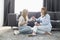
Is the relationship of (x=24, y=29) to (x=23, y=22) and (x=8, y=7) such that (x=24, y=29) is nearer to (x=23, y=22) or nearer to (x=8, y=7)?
(x=23, y=22)

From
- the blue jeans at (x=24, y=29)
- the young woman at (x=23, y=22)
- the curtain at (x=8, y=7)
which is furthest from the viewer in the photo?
the curtain at (x=8, y=7)

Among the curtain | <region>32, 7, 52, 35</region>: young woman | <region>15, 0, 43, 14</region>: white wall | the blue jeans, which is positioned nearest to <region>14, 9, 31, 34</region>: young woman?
the blue jeans

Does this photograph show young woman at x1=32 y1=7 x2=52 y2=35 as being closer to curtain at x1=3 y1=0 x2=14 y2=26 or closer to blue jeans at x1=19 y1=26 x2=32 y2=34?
blue jeans at x1=19 y1=26 x2=32 y2=34

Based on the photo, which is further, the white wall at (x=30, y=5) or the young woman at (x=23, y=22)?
the white wall at (x=30, y=5)

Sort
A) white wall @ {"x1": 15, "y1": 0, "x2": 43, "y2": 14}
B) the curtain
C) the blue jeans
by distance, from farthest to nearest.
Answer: the curtain < white wall @ {"x1": 15, "y1": 0, "x2": 43, "y2": 14} < the blue jeans

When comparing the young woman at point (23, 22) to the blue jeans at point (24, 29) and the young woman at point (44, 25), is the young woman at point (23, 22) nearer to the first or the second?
the blue jeans at point (24, 29)

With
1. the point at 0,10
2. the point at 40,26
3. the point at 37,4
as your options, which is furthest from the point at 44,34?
the point at 0,10

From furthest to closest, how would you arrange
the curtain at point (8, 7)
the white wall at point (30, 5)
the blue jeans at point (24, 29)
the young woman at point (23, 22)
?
the curtain at point (8, 7)
the white wall at point (30, 5)
the blue jeans at point (24, 29)
the young woman at point (23, 22)

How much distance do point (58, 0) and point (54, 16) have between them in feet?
4.05

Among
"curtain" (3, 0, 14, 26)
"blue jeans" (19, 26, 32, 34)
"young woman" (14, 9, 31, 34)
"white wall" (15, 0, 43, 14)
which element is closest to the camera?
"young woman" (14, 9, 31, 34)

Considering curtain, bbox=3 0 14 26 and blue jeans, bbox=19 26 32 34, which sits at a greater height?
curtain, bbox=3 0 14 26

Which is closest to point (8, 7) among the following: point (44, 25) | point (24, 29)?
point (24, 29)

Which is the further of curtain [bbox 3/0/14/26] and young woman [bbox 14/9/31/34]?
curtain [bbox 3/0/14/26]

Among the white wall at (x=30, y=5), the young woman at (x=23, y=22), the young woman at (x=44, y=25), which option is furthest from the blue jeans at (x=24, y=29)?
the white wall at (x=30, y=5)
